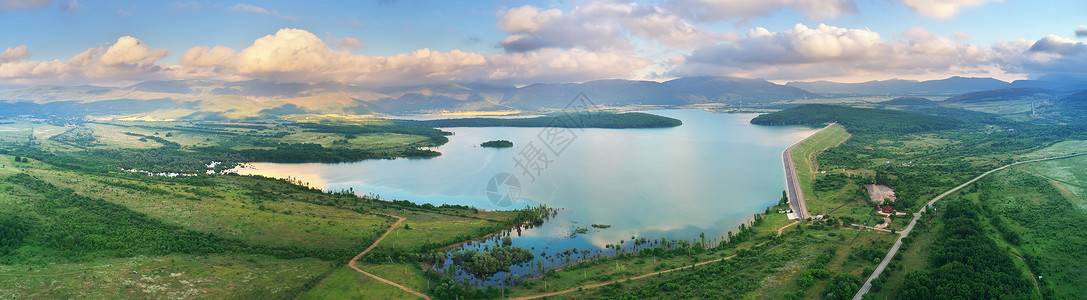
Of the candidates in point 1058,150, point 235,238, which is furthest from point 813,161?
point 235,238

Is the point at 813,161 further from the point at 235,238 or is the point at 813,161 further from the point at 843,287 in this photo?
the point at 235,238

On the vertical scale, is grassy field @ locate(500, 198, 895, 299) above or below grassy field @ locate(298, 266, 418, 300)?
below

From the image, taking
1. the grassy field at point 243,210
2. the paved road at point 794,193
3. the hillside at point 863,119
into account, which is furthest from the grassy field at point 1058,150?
the grassy field at point 243,210

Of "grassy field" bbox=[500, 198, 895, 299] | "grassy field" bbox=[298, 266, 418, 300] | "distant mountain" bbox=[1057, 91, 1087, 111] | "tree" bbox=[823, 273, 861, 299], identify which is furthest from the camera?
"distant mountain" bbox=[1057, 91, 1087, 111]

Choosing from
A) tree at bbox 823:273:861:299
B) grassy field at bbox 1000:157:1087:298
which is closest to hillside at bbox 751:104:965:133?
grassy field at bbox 1000:157:1087:298

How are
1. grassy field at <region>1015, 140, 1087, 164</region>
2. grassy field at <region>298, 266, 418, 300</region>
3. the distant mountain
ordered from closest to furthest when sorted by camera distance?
1. grassy field at <region>298, 266, 418, 300</region>
2. grassy field at <region>1015, 140, 1087, 164</region>
3. the distant mountain

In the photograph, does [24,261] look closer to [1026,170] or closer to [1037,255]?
[1037,255]

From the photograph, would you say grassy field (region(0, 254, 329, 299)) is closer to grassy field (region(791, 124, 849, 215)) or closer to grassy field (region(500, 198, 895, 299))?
grassy field (region(500, 198, 895, 299))

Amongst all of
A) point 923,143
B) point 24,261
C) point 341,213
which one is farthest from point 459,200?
point 923,143
